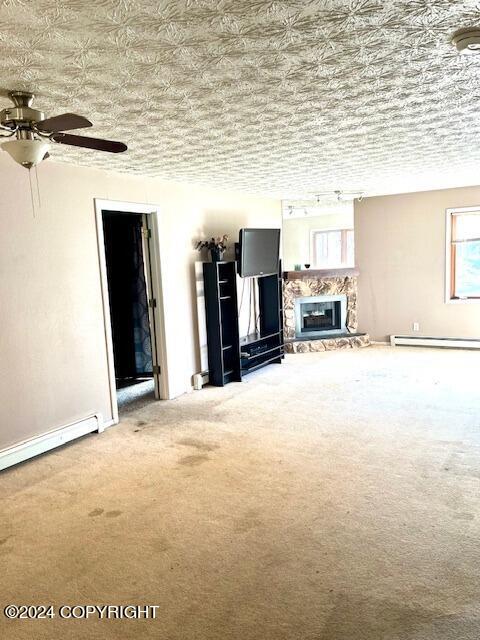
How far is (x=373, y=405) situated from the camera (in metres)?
4.59

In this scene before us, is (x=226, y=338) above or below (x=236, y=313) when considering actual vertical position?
below

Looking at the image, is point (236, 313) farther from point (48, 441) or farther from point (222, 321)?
point (48, 441)

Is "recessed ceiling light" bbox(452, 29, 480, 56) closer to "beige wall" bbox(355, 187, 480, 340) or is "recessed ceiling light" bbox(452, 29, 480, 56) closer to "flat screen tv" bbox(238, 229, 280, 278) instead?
"flat screen tv" bbox(238, 229, 280, 278)

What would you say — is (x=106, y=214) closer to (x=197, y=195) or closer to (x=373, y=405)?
(x=197, y=195)

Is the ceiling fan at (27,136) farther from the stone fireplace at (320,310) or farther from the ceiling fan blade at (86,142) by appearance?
the stone fireplace at (320,310)

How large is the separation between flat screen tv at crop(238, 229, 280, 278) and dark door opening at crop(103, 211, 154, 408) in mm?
1311

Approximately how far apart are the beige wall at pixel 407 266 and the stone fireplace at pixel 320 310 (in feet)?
0.69

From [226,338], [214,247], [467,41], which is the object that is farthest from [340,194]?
[467,41]

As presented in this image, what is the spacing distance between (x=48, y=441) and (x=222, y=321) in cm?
267

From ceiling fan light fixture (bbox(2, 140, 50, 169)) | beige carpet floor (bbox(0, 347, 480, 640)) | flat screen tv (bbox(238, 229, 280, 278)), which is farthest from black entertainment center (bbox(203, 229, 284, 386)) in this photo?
ceiling fan light fixture (bbox(2, 140, 50, 169))

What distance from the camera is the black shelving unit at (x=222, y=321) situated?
5539 mm

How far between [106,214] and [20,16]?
444cm

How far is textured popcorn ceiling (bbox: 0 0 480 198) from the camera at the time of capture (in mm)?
1738

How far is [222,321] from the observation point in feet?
19.4
